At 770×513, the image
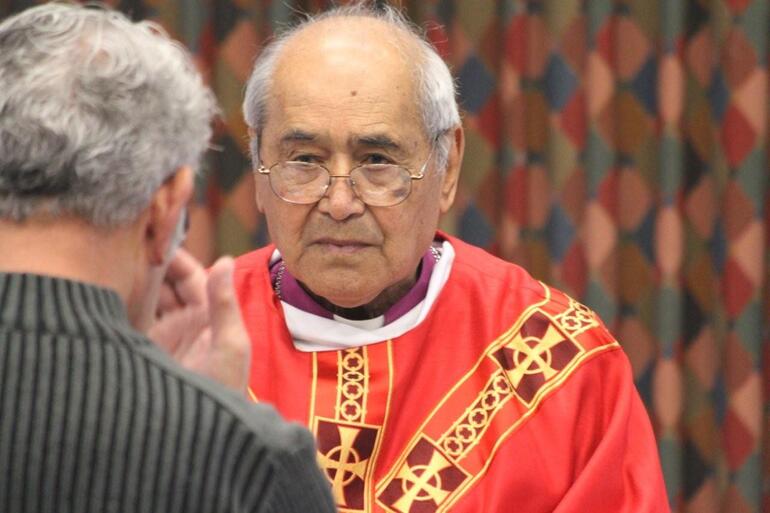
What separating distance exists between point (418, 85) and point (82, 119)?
3.64 ft

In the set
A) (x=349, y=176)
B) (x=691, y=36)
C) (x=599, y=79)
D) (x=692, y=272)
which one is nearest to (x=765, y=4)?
(x=691, y=36)

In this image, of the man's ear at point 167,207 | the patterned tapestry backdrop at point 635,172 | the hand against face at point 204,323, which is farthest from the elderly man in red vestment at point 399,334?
the patterned tapestry backdrop at point 635,172

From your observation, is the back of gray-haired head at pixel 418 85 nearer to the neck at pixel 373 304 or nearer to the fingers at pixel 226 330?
the neck at pixel 373 304

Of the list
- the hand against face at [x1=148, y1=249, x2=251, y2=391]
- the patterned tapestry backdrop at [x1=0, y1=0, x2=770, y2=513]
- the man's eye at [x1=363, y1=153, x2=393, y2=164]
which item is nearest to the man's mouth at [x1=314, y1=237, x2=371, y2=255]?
the man's eye at [x1=363, y1=153, x2=393, y2=164]

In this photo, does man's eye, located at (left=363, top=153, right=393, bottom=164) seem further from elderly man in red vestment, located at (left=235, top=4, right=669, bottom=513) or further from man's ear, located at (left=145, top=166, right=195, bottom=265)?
man's ear, located at (left=145, top=166, right=195, bottom=265)

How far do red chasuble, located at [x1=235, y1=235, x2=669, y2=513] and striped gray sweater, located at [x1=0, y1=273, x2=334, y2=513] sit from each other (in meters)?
0.93

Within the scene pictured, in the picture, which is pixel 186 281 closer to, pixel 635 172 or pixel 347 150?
pixel 347 150

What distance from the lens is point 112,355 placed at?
3.93 ft

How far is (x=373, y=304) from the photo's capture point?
7.70 ft

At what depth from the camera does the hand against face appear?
54.7 inches

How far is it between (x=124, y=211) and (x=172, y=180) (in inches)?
2.8

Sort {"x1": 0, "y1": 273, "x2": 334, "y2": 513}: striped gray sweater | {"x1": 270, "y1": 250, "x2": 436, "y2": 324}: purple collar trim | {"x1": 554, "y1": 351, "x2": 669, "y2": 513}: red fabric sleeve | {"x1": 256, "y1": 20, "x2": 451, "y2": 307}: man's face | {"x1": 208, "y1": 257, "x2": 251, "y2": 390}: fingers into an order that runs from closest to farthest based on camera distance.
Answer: {"x1": 0, "y1": 273, "x2": 334, "y2": 513}: striped gray sweater → {"x1": 208, "y1": 257, "x2": 251, "y2": 390}: fingers → {"x1": 554, "y1": 351, "x2": 669, "y2": 513}: red fabric sleeve → {"x1": 256, "y1": 20, "x2": 451, "y2": 307}: man's face → {"x1": 270, "y1": 250, "x2": 436, "y2": 324}: purple collar trim

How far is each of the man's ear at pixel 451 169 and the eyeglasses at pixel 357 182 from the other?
0.42 ft

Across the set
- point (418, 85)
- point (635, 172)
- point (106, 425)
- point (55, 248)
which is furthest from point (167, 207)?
point (635, 172)
